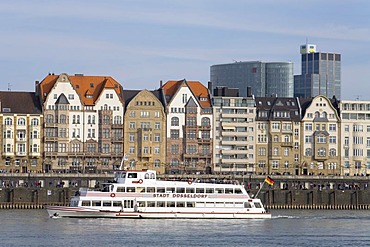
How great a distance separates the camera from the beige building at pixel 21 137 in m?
193

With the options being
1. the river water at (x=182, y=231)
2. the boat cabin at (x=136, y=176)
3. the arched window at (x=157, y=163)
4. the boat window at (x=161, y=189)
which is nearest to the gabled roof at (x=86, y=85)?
the arched window at (x=157, y=163)

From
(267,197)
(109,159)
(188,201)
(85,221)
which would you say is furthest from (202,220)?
(109,159)

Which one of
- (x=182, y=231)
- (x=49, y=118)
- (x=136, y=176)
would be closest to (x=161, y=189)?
(x=136, y=176)

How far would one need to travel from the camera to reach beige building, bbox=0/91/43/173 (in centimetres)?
19262

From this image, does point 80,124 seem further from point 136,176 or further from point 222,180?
point 136,176

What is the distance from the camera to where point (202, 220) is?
135 meters

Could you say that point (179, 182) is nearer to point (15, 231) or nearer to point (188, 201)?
point (188, 201)

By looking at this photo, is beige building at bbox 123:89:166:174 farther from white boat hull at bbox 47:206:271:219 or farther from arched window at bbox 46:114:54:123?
white boat hull at bbox 47:206:271:219

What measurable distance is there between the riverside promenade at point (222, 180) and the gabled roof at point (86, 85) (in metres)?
17.6

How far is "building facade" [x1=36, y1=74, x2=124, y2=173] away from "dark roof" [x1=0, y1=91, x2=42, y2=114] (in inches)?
58.1

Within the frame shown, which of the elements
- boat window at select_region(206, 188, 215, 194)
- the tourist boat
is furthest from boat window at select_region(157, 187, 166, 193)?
boat window at select_region(206, 188, 215, 194)

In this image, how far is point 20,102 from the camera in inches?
7697

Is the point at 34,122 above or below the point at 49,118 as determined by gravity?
below

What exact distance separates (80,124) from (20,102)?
9987mm
